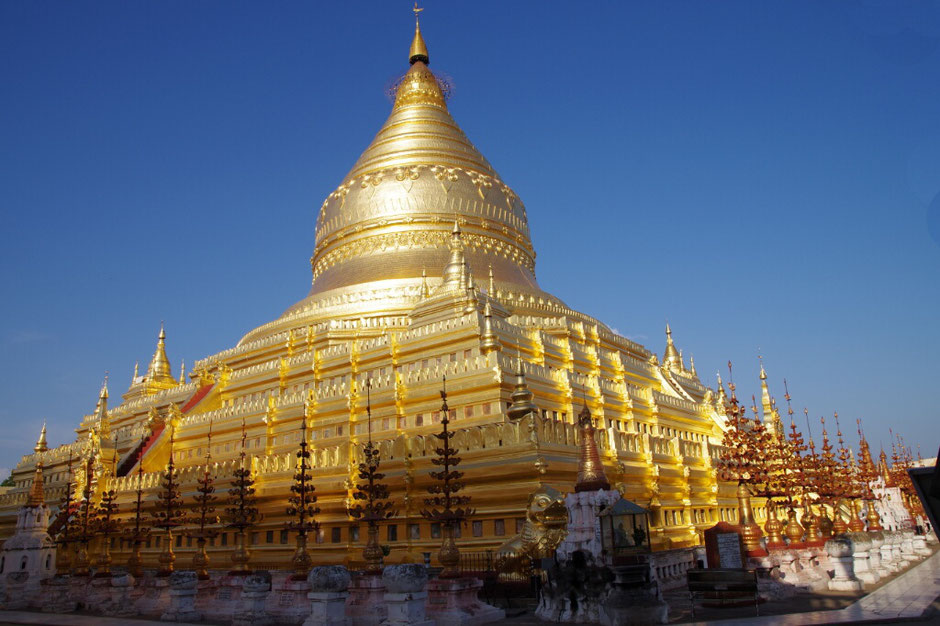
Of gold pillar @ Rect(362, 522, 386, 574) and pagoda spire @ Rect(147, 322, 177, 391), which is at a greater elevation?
pagoda spire @ Rect(147, 322, 177, 391)

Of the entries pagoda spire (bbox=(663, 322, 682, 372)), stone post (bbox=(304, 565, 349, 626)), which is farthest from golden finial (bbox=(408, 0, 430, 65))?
stone post (bbox=(304, 565, 349, 626))

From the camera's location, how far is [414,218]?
36.7 metres

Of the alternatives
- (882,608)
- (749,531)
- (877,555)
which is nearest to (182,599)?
(749,531)

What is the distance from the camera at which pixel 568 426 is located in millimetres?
19812

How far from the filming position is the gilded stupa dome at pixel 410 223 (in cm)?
3388

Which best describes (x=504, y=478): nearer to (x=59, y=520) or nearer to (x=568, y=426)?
(x=568, y=426)

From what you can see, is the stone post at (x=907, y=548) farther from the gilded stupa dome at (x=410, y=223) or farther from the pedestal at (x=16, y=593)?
the pedestal at (x=16, y=593)

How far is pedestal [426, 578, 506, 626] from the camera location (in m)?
12.5

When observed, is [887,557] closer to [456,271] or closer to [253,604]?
[456,271]

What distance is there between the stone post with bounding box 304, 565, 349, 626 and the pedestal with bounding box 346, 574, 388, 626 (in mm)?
465

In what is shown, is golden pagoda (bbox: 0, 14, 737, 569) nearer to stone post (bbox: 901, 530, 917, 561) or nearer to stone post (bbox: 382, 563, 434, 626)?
stone post (bbox: 382, 563, 434, 626)

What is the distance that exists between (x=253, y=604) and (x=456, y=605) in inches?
164

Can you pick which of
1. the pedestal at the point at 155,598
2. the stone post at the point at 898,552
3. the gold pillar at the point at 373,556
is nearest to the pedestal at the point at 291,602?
the gold pillar at the point at 373,556

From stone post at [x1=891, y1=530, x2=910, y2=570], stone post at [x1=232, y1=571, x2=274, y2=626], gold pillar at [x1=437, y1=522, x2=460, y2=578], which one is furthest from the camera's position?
stone post at [x1=891, y1=530, x2=910, y2=570]
